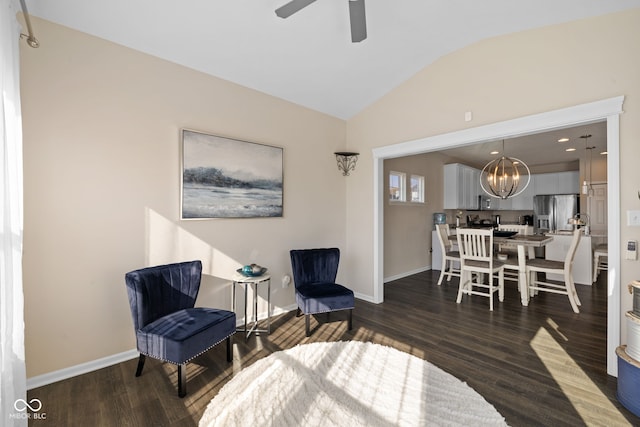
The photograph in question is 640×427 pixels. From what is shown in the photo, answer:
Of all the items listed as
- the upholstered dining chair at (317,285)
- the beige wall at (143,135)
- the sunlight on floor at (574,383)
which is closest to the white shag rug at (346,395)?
the upholstered dining chair at (317,285)

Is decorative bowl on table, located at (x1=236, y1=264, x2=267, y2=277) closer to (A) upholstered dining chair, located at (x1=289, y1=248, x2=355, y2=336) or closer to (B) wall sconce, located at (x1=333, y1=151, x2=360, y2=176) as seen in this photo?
(A) upholstered dining chair, located at (x1=289, y1=248, x2=355, y2=336)

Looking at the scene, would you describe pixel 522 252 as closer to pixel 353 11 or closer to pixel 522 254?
pixel 522 254

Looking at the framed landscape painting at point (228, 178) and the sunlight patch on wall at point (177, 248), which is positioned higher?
the framed landscape painting at point (228, 178)

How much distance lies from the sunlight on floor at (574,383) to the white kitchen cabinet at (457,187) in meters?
3.99

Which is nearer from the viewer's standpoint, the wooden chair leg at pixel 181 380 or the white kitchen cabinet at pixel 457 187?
the wooden chair leg at pixel 181 380

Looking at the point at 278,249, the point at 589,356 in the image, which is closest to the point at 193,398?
the point at 278,249

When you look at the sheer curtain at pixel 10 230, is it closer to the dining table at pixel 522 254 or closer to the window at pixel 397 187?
the window at pixel 397 187

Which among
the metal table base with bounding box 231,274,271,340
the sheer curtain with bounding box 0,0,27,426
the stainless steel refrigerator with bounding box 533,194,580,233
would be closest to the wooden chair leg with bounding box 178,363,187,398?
the sheer curtain with bounding box 0,0,27,426

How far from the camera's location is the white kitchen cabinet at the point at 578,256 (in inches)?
189

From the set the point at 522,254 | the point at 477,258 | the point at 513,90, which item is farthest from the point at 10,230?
the point at 522,254

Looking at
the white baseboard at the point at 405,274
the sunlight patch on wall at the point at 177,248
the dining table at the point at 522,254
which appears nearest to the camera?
the sunlight patch on wall at the point at 177,248

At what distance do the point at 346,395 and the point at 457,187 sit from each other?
5.66m

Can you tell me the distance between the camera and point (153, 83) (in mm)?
2686

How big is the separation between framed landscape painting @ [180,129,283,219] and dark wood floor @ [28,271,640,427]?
1.39 metres
